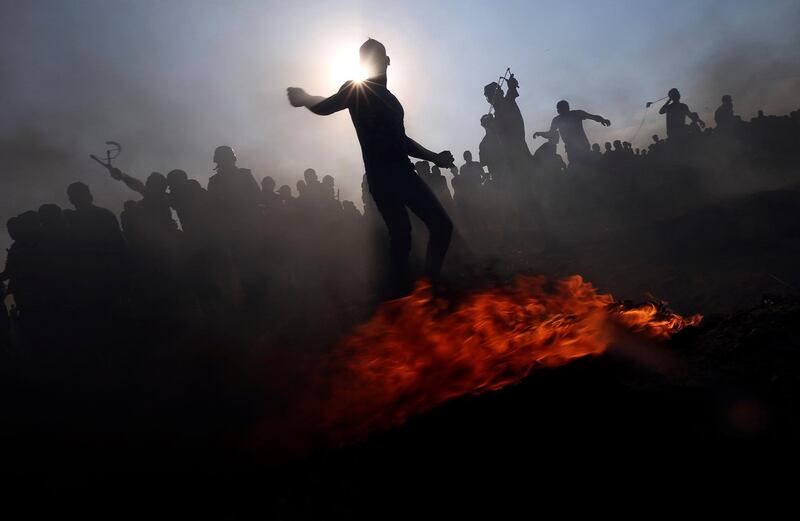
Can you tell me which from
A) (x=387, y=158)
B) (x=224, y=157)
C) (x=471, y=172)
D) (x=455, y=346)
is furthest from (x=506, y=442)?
(x=471, y=172)

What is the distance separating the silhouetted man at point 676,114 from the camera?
13.9 m

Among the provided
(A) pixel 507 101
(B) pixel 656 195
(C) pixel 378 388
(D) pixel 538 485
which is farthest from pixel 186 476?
(B) pixel 656 195

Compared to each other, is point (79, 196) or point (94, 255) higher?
point (79, 196)

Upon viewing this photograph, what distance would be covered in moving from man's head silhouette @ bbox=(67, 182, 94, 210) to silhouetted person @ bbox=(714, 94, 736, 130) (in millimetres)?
20990

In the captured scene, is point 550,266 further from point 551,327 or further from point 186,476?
point 186,476

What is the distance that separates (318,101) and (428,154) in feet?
4.02

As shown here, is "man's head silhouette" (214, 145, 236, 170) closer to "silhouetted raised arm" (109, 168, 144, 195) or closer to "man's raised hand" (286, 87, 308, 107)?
"silhouetted raised arm" (109, 168, 144, 195)

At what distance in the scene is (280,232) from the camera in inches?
392

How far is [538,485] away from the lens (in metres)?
1.50

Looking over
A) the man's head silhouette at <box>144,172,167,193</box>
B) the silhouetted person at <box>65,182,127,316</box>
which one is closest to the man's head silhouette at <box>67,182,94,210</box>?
the silhouetted person at <box>65,182,127,316</box>

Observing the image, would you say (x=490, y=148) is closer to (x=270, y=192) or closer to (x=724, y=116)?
(x=270, y=192)

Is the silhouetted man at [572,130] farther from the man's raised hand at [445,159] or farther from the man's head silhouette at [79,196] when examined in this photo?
the man's head silhouette at [79,196]

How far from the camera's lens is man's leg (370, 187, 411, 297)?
3896 mm

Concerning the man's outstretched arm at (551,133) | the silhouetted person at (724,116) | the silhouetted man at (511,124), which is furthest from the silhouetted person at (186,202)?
the silhouetted person at (724,116)
